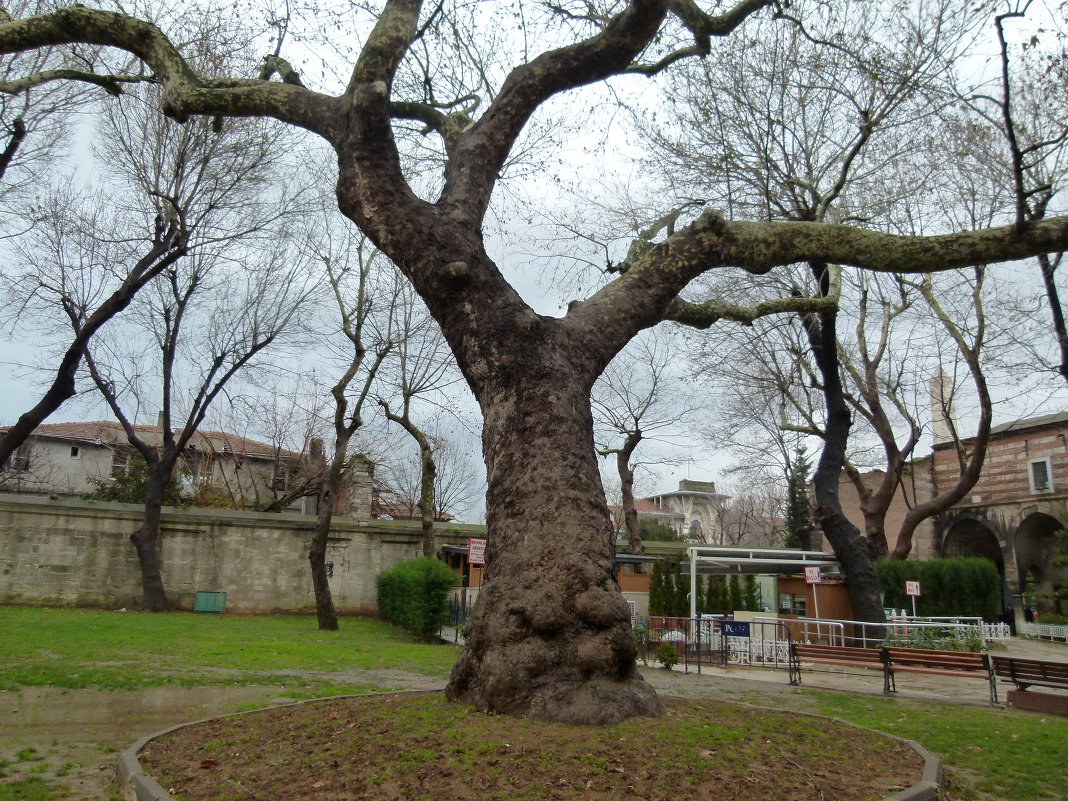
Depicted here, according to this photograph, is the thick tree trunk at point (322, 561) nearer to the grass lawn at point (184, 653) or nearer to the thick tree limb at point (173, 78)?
the grass lawn at point (184, 653)

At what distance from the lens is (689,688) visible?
10219mm

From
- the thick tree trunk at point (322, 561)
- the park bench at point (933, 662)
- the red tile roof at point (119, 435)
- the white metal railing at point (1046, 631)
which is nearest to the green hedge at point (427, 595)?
the thick tree trunk at point (322, 561)

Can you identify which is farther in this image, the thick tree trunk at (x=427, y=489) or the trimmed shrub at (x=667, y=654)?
the thick tree trunk at (x=427, y=489)

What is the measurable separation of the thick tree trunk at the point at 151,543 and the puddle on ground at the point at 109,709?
46.2ft

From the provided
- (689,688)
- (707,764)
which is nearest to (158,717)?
(707,764)

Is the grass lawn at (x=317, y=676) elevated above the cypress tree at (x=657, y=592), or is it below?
below

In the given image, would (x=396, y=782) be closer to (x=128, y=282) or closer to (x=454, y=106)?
(x=454, y=106)

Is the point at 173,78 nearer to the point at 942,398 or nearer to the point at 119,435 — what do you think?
the point at 942,398

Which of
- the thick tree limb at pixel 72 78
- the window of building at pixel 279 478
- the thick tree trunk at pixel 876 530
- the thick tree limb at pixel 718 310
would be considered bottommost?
the thick tree trunk at pixel 876 530

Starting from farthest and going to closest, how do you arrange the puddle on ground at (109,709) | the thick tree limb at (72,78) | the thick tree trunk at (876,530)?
the thick tree trunk at (876,530), the thick tree limb at (72,78), the puddle on ground at (109,709)

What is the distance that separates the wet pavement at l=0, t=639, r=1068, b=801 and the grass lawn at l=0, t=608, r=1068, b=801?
24 cm

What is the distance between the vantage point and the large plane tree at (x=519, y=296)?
4.79m

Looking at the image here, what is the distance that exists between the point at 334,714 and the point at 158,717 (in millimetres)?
2620

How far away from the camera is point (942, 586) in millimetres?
25375
